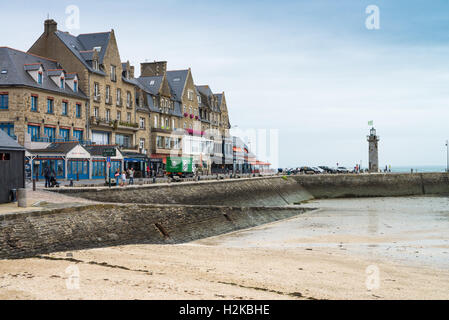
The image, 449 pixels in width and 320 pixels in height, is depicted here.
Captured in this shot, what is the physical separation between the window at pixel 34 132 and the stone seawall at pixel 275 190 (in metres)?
16.8

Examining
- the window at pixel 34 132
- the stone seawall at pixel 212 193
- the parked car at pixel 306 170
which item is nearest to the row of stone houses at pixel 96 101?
the window at pixel 34 132

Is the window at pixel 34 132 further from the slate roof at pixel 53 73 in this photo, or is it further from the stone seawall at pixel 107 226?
the stone seawall at pixel 107 226

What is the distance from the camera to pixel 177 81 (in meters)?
83.1

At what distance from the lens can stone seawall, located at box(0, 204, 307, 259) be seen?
1669 cm

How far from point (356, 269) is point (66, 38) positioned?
50.2m

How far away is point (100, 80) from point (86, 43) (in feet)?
22.4

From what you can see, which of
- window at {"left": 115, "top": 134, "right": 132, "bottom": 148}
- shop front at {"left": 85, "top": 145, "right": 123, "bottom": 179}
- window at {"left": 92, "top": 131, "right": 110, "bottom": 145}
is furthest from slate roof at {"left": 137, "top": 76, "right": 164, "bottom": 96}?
shop front at {"left": 85, "top": 145, "right": 123, "bottom": 179}

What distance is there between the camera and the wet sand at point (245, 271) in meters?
12.3

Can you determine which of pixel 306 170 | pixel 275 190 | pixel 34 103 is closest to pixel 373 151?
pixel 306 170

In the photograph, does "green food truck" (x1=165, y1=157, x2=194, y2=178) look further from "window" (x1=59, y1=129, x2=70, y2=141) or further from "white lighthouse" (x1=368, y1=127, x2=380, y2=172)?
"white lighthouse" (x1=368, y1=127, x2=380, y2=172)

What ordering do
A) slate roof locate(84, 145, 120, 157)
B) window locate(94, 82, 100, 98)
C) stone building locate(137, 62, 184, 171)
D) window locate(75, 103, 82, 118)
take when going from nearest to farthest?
slate roof locate(84, 145, 120, 157) < window locate(75, 103, 82, 118) < window locate(94, 82, 100, 98) < stone building locate(137, 62, 184, 171)

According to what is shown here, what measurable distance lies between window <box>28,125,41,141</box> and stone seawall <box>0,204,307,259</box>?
2542 centimetres

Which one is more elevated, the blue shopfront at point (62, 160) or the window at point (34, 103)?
the window at point (34, 103)
